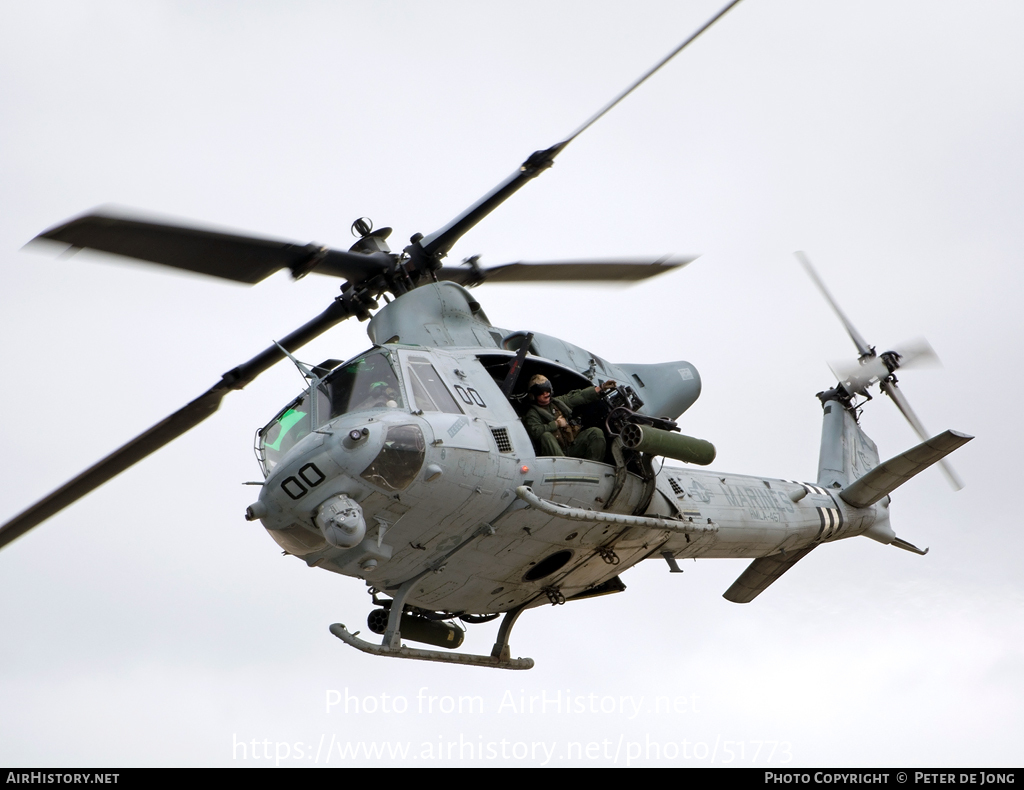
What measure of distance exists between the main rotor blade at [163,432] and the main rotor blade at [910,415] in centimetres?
724

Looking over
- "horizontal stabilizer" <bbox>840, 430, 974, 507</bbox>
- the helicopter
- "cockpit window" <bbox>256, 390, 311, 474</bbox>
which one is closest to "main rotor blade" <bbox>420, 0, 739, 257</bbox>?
the helicopter

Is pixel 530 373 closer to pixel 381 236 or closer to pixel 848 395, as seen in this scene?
pixel 381 236

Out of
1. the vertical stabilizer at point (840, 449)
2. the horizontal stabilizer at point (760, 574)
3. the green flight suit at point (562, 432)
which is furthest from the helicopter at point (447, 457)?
the vertical stabilizer at point (840, 449)

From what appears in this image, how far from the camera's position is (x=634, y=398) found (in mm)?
11812

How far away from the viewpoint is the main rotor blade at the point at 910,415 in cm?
1344

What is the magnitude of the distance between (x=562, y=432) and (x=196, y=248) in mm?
3922

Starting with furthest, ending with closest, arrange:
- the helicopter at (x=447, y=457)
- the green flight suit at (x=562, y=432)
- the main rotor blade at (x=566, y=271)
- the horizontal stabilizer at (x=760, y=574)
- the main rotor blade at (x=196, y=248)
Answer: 1. the horizontal stabilizer at (x=760, y=574)
2. the main rotor blade at (x=566, y=271)
3. the green flight suit at (x=562, y=432)
4. the helicopter at (x=447, y=457)
5. the main rotor blade at (x=196, y=248)

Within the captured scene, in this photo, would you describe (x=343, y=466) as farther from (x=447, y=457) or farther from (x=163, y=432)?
(x=163, y=432)

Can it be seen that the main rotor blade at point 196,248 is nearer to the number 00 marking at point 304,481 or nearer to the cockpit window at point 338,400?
the cockpit window at point 338,400

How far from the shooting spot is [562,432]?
36.0ft

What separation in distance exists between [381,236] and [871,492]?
289 inches

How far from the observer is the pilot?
10.7 metres

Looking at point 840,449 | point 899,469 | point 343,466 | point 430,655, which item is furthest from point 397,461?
point 840,449

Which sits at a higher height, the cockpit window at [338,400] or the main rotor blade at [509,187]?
the main rotor blade at [509,187]
